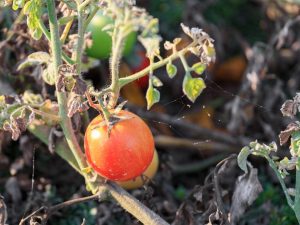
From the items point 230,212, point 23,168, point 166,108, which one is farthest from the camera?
point 166,108

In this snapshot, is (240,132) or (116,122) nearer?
(116,122)

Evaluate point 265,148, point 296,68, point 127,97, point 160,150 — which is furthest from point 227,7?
point 265,148

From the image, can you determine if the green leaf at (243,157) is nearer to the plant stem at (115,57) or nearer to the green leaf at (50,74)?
the plant stem at (115,57)

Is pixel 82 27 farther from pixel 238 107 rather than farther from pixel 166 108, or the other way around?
pixel 166 108

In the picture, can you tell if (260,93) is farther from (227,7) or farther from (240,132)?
(227,7)

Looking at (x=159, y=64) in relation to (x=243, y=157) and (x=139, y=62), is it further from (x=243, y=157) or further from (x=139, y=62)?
(x=139, y=62)

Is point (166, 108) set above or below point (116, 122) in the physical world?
below

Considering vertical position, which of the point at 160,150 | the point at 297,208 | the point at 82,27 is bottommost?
the point at 160,150

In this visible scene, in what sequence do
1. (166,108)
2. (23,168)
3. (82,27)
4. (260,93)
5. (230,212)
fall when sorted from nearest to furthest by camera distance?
(82,27) → (230,212) → (23,168) → (260,93) → (166,108)
